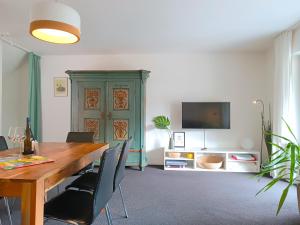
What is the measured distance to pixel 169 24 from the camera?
3000 millimetres

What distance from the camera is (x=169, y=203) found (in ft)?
8.36

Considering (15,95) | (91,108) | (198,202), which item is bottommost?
(198,202)

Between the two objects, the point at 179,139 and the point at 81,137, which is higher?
the point at 81,137

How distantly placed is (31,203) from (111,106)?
9.66 ft

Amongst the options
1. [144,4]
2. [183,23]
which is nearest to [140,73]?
[183,23]

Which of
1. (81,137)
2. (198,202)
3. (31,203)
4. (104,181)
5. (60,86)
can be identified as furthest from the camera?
(60,86)

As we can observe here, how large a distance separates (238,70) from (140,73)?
204 cm

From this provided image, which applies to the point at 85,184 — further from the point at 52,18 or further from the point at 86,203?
the point at 52,18

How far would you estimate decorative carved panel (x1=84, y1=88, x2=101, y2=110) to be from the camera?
4062 mm

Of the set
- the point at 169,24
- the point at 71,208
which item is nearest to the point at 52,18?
the point at 71,208

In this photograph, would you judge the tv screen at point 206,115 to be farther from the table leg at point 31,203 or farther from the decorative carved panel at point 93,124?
the table leg at point 31,203

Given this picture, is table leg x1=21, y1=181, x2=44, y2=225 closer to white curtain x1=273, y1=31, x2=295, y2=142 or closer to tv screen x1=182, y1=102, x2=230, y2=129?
tv screen x1=182, y1=102, x2=230, y2=129

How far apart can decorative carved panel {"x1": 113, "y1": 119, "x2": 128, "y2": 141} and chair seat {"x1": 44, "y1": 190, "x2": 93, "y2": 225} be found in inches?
89.6

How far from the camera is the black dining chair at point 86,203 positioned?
1348 mm
